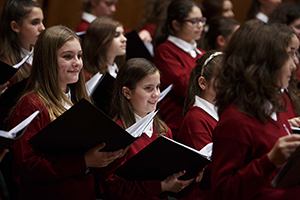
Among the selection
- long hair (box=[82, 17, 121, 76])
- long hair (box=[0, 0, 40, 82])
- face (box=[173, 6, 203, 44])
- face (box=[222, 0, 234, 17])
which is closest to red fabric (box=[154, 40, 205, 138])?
face (box=[173, 6, 203, 44])

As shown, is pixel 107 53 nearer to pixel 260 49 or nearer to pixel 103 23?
pixel 103 23

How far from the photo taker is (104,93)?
235cm

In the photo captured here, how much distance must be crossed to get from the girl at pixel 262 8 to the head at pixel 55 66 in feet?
8.87

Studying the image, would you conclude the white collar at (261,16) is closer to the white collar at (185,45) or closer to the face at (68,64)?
the white collar at (185,45)

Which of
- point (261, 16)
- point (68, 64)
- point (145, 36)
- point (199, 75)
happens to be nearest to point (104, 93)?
point (68, 64)

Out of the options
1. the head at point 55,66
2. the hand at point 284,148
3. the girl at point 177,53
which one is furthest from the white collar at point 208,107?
the hand at point 284,148

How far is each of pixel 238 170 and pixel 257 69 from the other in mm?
324

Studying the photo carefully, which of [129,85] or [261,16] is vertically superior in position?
[129,85]

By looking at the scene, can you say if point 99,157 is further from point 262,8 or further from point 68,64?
point 262,8

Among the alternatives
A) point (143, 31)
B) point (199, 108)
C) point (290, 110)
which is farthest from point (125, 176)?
point (143, 31)

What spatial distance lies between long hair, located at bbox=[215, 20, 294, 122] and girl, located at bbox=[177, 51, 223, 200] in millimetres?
576

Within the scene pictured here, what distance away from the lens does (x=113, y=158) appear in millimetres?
1698

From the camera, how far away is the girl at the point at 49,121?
66.0 inches

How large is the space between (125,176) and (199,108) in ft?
1.85
